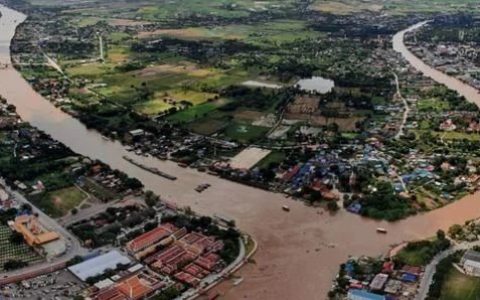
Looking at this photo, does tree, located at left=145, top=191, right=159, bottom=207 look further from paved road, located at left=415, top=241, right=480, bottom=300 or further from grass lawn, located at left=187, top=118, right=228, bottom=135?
paved road, located at left=415, top=241, right=480, bottom=300

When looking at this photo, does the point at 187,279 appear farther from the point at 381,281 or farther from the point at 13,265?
the point at 381,281

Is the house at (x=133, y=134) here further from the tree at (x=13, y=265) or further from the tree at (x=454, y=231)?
the tree at (x=454, y=231)

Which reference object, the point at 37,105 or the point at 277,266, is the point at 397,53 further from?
the point at 277,266

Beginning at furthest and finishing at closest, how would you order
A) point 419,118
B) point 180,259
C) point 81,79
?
point 81,79
point 419,118
point 180,259

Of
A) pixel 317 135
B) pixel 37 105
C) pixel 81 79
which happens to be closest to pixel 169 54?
pixel 81 79

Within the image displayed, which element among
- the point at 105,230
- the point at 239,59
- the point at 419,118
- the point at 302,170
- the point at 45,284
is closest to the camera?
the point at 45,284

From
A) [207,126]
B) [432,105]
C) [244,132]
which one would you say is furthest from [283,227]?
[432,105]
